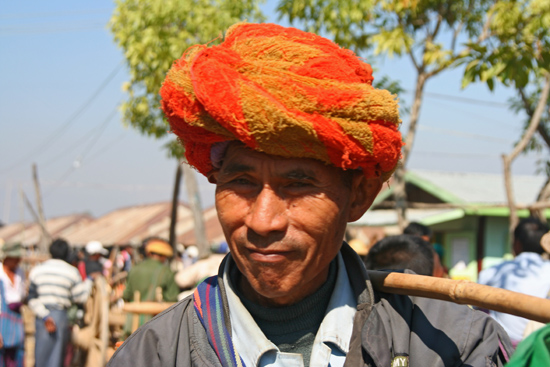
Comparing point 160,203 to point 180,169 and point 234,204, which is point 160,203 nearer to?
point 180,169

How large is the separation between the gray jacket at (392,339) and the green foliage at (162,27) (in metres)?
6.84

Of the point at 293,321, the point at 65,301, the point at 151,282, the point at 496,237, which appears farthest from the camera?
the point at 496,237

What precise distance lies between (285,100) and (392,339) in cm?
76

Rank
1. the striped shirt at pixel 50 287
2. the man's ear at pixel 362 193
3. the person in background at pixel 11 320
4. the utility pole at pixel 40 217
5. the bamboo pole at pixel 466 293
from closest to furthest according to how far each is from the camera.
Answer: the bamboo pole at pixel 466 293 < the man's ear at pixel 362 193 < the person in background at pixel 11 320 < the striped shirt at pixel 50 287 < the utility pole at pixel 40 217

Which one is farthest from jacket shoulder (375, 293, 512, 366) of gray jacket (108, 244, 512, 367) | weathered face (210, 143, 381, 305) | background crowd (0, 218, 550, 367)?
background crowd (0, 218, 550, 367)

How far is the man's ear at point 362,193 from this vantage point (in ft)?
6.34

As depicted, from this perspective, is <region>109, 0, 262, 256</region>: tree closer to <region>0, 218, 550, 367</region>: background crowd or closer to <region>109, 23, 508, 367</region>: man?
<region>0, 218, 550, 367</region>: background crowd

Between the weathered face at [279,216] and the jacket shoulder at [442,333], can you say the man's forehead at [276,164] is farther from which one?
the jacket shoulder at [442,333]

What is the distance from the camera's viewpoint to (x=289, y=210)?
5.82 ft

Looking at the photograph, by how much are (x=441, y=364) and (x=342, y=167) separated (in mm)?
622

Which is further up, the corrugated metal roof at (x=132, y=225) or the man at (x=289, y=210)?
the man at (x=289, y=210)

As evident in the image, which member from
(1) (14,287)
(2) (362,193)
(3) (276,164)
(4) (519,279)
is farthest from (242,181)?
(1) (14,287)

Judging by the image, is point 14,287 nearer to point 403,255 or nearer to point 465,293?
point 403,255

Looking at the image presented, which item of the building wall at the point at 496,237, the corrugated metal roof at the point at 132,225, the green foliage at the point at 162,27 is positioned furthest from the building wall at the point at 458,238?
the corrugated metal roof at the point at 132,225
